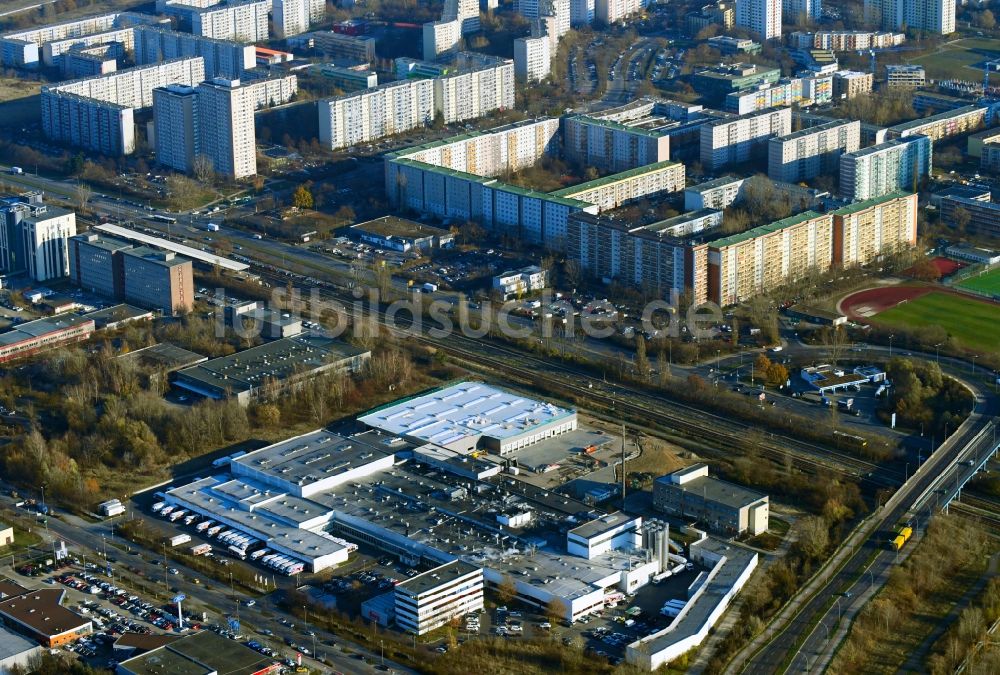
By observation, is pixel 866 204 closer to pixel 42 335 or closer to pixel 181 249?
pixel 181 249

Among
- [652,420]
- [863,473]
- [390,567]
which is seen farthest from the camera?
[652,420]

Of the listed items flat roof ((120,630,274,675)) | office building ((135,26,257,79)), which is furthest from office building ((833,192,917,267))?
office building ((135,26,257,79))

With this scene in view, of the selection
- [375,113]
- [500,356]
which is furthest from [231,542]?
[375,113]

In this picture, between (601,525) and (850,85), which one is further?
(850,85)

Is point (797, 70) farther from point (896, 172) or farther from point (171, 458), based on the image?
point (171, 458)

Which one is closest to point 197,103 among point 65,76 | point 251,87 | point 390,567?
point 251,87

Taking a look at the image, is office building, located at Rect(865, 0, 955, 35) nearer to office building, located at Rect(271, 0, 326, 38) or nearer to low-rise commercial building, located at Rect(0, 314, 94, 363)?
office building, located at Rect(271, 0, 326, 38)
